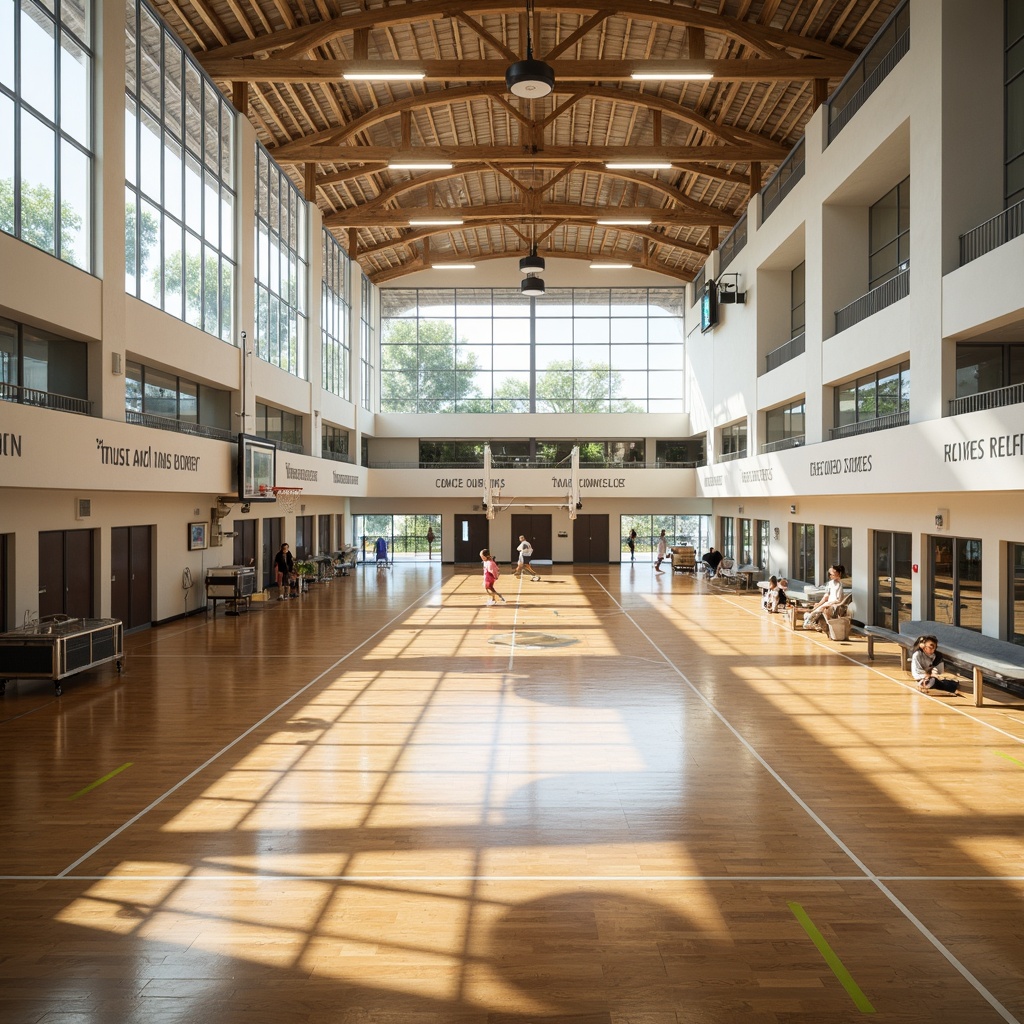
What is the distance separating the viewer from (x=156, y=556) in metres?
19.0

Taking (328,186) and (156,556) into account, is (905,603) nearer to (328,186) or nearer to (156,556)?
(156,556)

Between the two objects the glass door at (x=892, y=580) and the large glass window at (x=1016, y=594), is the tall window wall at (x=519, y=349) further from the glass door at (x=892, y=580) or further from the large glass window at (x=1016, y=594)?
the large glass window at (x=1016, y=594)

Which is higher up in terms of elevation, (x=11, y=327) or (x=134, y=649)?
(x=11, y=327)

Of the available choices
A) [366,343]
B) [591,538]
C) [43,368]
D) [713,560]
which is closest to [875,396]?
[713,560]

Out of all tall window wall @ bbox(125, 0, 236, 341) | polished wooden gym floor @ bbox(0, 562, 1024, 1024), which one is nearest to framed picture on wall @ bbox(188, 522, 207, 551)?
tall window wall @ bbox(125, 0, 236, 341)

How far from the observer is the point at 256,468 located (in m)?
21.4

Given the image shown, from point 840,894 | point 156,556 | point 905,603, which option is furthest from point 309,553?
point 840,894

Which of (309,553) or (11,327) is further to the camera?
(309,553)

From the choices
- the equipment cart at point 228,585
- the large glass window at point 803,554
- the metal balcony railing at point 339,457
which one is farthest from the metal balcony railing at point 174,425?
the large glass window at point 803,554

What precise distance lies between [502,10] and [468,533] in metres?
24.2

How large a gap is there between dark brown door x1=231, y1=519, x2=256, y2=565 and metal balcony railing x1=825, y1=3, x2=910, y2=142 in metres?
18.6

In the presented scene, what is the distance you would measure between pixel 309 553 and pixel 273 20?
18321 millimetres

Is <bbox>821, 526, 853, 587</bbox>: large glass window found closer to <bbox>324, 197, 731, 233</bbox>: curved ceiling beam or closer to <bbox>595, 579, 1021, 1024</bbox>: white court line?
<bbox>595, 579, 1021, 1024</bbox>: white court line

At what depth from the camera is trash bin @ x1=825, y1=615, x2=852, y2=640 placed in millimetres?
17219
